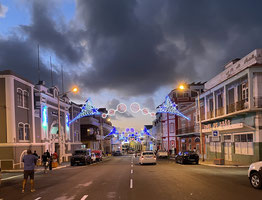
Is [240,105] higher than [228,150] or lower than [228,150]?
higher

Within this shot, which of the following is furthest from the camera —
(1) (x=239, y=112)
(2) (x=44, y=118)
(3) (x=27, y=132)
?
(2) (x=44, y=118)

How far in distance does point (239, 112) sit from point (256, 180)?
15907 mm

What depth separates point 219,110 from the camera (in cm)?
3325

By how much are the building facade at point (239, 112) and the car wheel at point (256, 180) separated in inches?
552

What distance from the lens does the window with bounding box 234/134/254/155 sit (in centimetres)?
2766

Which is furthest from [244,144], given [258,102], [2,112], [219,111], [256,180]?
[2,112]

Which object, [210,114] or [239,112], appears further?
[210,114]

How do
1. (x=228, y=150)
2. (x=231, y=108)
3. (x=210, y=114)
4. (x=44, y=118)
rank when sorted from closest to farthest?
(x=231, y=108) < (x=228, y=150) < (x=210, y=114) < (x=44, y=118)

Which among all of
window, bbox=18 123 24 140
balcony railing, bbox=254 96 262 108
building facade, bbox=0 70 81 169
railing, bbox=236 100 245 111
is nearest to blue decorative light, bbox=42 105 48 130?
building facade, bbox=0 70 81 169

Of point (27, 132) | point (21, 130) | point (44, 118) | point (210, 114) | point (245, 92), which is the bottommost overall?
point (27, 132)

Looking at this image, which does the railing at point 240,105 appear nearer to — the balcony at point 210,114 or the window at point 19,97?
the balcony at point 210,114

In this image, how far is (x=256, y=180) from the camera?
12.5m

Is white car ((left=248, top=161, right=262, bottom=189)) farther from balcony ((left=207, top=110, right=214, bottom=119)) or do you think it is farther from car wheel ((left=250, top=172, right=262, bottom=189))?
balcony ((left=207, top=110, right=214, bottom=119))

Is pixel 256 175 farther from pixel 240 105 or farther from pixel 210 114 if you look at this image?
pixel 210 114
